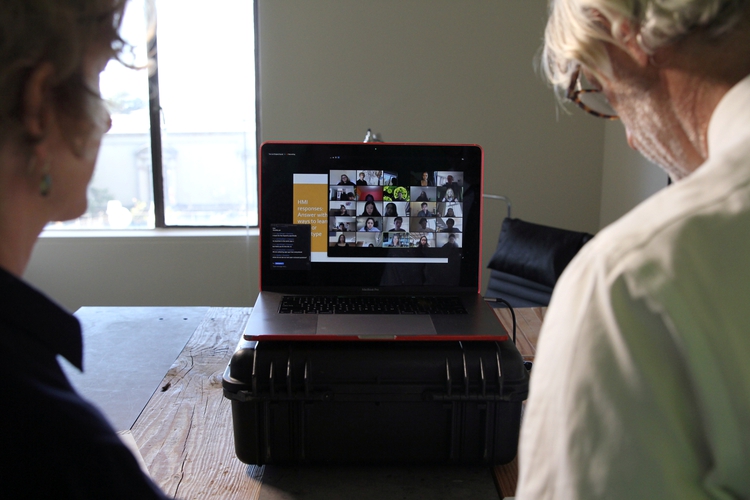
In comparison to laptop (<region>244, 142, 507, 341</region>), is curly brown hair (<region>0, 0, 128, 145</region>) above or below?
above

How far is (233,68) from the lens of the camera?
3549mm

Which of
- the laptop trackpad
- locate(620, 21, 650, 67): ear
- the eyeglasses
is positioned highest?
locate(620, 21, 650, 67): ear

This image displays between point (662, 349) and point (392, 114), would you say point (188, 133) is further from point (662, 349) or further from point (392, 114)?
point (662, 349)

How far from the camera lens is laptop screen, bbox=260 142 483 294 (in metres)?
1.30

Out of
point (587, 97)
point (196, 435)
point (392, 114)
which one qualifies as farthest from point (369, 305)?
A: point (392, 114)

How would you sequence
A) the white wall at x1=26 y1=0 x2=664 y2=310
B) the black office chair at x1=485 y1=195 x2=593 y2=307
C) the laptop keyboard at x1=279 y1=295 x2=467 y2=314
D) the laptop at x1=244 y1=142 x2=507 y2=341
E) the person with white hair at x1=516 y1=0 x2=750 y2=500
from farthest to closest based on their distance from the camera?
the white wall at x1=26 y1=0 x2=664 y2=310, the black office chair at x1=485 y1=195 x2=593 y2=307, the laptop at x1=244 y1=142 x2=507 y2=341, the laptop keyboard at x1=279 y1=295 x2=467 y2=314, the person with white hair at x1=516 y1=0 x2=750 y2=500

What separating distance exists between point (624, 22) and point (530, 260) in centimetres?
178

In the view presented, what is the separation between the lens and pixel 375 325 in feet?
3.50

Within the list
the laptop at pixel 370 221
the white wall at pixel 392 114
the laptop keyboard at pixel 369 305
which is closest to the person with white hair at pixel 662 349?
the laptop keyboard at pixel 369 305

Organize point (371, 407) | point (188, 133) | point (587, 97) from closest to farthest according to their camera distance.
→ point (587, 97) → point (371, 407) → point (188, 133)

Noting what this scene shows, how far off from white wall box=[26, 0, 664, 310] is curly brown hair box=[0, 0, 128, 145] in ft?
10.0

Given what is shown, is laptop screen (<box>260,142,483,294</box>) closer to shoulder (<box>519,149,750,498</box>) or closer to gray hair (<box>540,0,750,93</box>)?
gray hair (<box>540,0,750,93</box>)

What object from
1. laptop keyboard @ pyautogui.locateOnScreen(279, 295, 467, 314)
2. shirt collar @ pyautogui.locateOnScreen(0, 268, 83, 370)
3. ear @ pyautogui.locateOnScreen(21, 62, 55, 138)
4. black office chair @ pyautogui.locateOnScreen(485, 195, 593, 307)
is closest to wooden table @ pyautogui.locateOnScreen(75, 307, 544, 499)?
laptop keyboard @ pyautogui.locateOnScreen(279, 295, 467, 314)

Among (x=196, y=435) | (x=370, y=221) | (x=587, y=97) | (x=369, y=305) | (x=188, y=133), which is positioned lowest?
(x=196, y=435)
